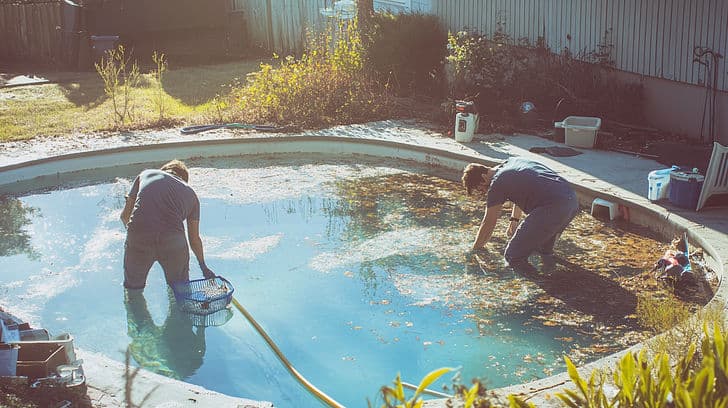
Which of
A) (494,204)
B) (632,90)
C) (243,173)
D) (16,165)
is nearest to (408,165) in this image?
(243,173)

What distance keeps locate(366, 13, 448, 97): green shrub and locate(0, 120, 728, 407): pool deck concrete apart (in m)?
2.15

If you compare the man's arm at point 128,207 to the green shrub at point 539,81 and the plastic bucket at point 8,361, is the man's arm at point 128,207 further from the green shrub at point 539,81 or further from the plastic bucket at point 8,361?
the green shrub at point 539,81

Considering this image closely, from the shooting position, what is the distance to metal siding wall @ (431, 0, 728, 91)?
11.6 metres

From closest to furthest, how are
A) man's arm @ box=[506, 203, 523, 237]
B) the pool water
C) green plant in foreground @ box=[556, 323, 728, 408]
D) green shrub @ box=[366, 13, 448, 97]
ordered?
green plant in foreground @ box=[556, 323, 728, 408] → the pool water → man's arm @ box=[506, 203, 523, 237] → green shrub @ box=[366, 13, 448, 97]

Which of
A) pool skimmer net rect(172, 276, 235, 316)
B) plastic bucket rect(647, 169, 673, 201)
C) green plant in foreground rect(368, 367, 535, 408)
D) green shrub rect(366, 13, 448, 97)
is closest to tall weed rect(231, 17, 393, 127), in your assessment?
green shrub rect(366, 13, 448, 97)

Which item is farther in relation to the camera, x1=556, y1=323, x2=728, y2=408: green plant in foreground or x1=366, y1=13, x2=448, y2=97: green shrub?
x1=366, y1=13, x2=448, y2=97: green shrub

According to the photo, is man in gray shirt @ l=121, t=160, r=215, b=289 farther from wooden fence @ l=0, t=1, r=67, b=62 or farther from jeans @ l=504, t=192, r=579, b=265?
wooden fence @ l=0, t=1, r=67, b=62

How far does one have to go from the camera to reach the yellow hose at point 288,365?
5.90 meters

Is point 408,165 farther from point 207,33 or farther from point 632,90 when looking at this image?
point 207,33

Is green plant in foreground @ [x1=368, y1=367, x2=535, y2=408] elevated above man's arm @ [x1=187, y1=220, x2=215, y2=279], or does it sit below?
above

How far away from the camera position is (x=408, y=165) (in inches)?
485

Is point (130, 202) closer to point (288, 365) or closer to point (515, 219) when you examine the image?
point (288, 365)

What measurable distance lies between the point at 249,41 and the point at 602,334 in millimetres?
17460

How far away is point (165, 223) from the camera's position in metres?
7.18
